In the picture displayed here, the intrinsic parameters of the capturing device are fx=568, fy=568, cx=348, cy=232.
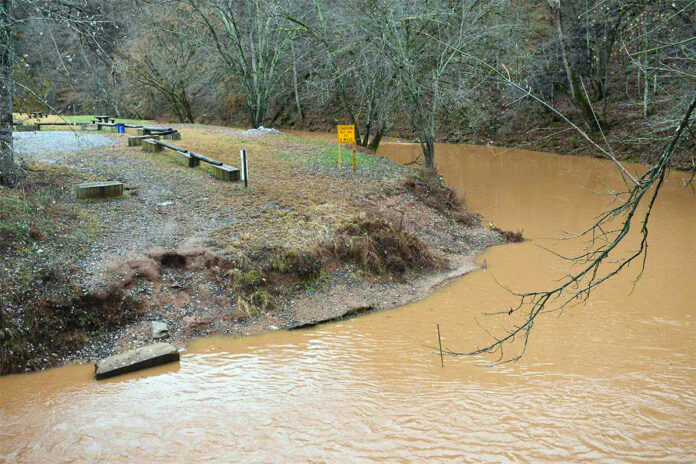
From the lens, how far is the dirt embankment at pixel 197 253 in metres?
7.55

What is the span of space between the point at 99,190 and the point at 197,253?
3.00 metres

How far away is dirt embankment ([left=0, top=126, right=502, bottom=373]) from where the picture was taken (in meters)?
7.55

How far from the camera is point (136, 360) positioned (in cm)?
693

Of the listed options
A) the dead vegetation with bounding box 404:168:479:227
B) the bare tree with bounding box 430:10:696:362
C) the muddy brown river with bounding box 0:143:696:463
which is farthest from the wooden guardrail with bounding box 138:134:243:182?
the bare tree with bounding box 430:10:696:362

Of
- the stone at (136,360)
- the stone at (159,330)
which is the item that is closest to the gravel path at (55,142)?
the stone at (159,330)

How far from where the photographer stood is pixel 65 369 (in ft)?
22.6

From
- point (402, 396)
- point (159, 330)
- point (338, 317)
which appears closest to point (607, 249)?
point (402, 396)

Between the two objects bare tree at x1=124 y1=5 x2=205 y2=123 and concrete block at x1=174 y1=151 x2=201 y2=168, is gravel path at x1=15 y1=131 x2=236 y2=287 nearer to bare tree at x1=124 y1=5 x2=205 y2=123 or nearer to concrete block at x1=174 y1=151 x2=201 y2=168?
concrete block at x1=174 y1=151 x2=201 y2=168

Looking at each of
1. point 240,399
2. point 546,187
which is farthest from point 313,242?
point 546,187

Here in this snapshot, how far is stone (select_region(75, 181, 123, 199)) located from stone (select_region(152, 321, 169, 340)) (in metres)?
3.98

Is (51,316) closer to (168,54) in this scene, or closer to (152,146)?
(152,146)

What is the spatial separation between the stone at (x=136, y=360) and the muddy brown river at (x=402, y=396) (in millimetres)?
167

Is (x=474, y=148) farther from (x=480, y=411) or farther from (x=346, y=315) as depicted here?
(x=480, y=411)

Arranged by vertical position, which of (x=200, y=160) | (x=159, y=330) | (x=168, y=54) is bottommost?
(x=159, y=330)
